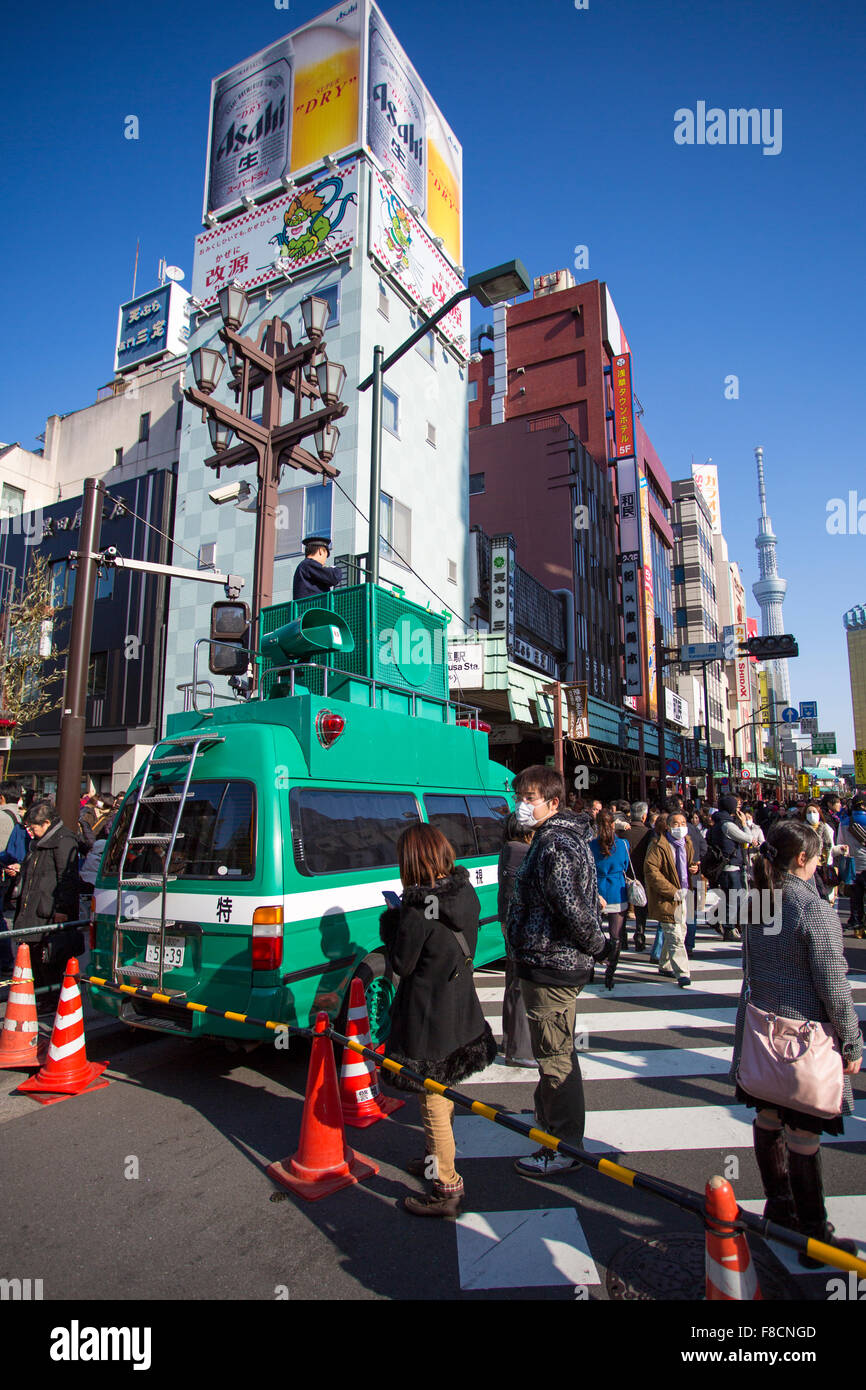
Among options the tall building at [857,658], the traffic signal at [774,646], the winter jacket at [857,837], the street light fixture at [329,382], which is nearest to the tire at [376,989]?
the street light fixture at [329,382]

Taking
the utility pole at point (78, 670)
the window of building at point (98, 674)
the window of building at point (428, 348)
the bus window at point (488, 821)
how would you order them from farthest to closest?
the window of building at point (98, 674)
the window of building at point (428, 348)
the utility pole at point (78, 670)
the bus window at point (488, 821)

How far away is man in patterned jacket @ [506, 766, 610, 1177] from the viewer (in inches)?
142

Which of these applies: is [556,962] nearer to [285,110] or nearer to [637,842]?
[637,842]

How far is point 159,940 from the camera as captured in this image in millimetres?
4887

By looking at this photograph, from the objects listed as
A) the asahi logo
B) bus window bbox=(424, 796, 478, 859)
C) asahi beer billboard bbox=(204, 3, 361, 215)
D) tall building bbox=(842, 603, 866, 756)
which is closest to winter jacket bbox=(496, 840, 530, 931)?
bus window bbox=(424, 796, 478, 859)

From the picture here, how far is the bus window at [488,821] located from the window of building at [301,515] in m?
12.0

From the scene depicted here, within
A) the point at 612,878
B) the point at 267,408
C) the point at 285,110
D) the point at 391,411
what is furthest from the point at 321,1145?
the point at 285,110

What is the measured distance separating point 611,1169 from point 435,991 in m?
1.26

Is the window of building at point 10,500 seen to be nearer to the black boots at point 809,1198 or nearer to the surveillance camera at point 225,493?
the surveillance camera at point 225,493

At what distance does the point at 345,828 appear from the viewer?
17.6 feet

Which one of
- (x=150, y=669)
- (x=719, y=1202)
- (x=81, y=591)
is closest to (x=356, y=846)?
(x=719, y=1202)

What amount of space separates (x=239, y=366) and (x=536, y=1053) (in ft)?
33.4

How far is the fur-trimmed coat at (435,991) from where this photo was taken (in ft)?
11.3
